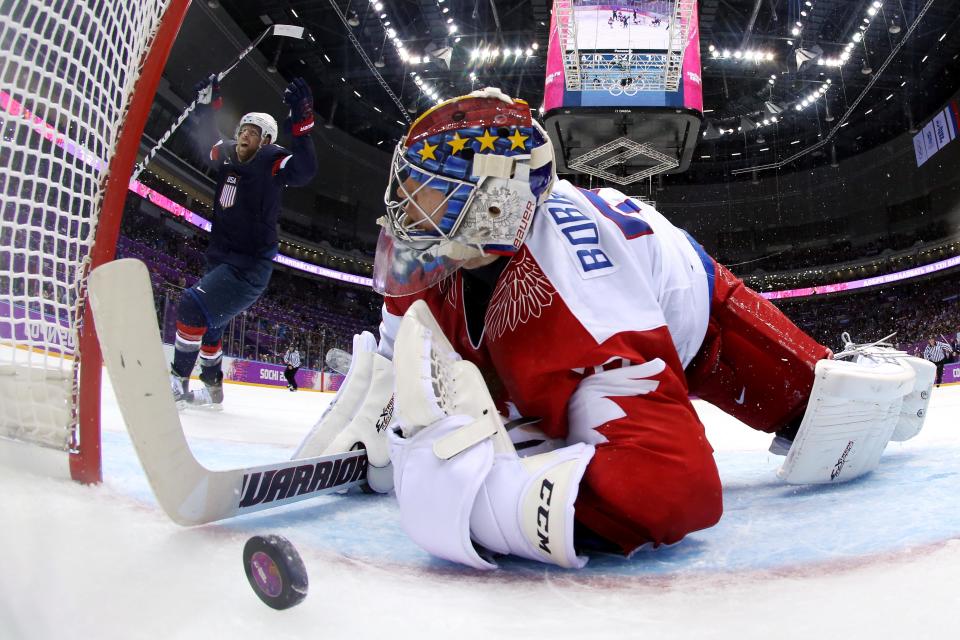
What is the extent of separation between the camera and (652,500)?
855 millimetres

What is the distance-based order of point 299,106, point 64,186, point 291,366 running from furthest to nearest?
point 291,366 < point 299,106 < point 64,186

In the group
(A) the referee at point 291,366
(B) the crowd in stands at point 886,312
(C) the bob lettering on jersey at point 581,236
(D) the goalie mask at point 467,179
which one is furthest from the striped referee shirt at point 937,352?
(D) the goalie mask at point 467,179

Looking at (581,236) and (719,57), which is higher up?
(719,57)

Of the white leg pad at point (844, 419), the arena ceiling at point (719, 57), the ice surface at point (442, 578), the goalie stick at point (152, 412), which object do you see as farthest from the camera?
the arena ceiling at point (719, 57)

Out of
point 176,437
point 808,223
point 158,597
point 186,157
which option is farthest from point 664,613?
point 808,223

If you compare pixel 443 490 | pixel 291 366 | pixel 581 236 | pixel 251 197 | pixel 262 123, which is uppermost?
pixel 262 123

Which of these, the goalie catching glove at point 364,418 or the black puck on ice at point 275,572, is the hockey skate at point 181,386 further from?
the black puck on ice at point 275,572

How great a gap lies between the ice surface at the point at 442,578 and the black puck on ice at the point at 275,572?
0.02 metres

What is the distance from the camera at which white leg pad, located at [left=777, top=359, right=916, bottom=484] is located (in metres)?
1.24

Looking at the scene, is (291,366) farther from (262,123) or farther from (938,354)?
(938,354)

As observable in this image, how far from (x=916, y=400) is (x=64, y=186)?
186 centimetres

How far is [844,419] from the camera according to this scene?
128 centimetres

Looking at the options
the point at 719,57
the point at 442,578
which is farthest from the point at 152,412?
the point at 719,57

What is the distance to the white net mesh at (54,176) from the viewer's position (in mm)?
850
